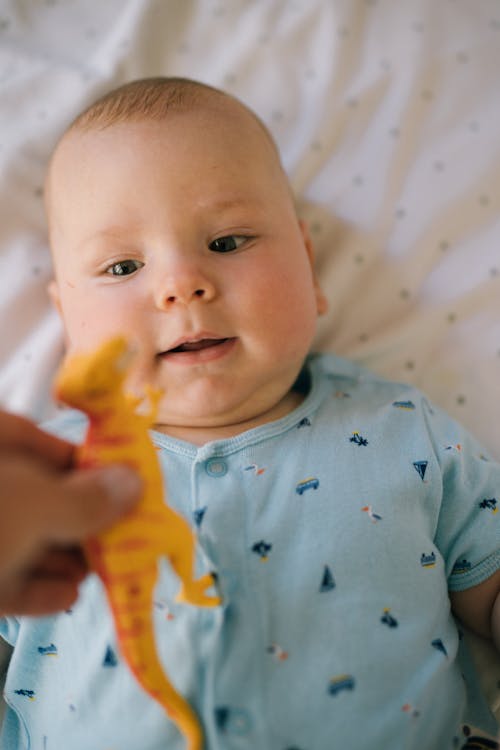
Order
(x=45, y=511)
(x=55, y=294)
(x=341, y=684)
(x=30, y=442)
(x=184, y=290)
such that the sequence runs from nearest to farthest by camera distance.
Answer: (x=45, y=511), (x=30, y=442), (x=341, y=684), (x=184, y=290), (x=55, y=294)

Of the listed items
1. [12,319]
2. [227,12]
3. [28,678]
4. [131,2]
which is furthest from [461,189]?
[28,678]

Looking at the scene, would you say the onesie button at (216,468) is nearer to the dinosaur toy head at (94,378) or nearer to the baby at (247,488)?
the baby at (247,488)

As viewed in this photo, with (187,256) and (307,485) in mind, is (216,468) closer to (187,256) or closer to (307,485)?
(307,485)

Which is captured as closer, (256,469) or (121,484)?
(121,484)

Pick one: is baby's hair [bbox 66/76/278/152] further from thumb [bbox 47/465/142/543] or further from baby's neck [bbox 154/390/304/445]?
thumb [bbox 47/465/142/543]

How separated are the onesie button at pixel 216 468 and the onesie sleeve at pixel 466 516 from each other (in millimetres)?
336

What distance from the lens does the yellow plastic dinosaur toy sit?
746mm

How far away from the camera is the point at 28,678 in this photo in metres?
1.09

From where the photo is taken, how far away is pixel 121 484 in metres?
0.71

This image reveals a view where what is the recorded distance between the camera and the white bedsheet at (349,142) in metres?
1.48

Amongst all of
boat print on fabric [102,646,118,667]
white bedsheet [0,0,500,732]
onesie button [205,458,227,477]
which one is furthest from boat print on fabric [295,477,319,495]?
white bedsheet [0,0,500,732]

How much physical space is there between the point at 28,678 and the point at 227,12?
54.8 inches

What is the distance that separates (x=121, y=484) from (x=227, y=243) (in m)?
0.57

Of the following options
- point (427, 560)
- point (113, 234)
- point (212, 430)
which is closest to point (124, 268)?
point (113, 234)
